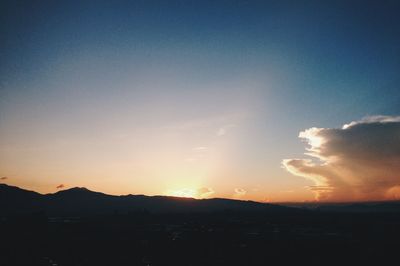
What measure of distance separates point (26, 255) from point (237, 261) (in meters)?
33.2

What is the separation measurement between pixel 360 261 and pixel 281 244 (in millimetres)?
19061

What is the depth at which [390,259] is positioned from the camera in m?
49.8

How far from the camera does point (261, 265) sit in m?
44.7

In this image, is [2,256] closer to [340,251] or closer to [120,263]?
[120,263]

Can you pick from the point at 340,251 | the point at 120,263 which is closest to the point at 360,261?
the point at 340,251

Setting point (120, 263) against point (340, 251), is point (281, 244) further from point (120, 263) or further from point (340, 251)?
point (120, 263)

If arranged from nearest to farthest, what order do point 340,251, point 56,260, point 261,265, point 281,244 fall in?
point 261,265 → point 56,260 → point 340,251 → point 281,244

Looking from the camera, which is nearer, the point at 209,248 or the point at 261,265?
the point at 261,265

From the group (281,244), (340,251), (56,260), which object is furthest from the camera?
(281,244)

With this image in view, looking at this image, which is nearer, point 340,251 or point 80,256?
point 80,256

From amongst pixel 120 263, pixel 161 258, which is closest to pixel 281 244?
pixel 161 258

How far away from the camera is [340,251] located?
58.3 meters

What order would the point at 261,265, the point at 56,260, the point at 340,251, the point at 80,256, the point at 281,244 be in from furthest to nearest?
1. the point at 281,244
2. the point at 340,251
3. the point at 80,256
4. the point at 56,260
5. the point at 261,265

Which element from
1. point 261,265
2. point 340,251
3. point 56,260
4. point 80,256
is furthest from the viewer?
point 340,251
